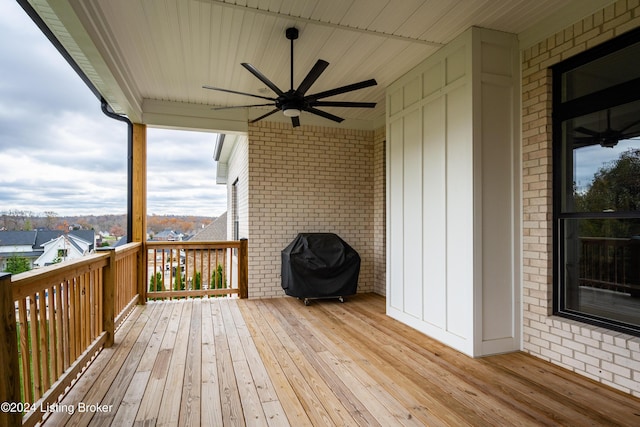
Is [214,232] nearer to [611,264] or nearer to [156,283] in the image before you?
[156,283]

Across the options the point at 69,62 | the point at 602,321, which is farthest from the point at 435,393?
the point at 69,62

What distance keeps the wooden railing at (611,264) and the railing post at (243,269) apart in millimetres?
4174

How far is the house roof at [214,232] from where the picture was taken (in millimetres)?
7036

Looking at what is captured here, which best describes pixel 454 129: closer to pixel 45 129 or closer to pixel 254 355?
pixel 254 355

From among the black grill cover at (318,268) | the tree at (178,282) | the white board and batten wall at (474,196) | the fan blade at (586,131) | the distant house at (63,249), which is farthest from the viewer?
the tree at (178,282)

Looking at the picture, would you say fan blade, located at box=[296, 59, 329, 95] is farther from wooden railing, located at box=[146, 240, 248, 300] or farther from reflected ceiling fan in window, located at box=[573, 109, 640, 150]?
wooden railing, located at box=[146, 240, 248, 300]

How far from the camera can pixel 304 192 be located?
569cm

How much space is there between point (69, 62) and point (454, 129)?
12.2ft

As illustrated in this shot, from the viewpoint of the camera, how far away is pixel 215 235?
802cm

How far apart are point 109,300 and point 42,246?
1145mm

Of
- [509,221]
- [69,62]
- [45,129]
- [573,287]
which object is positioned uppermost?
[69,62]

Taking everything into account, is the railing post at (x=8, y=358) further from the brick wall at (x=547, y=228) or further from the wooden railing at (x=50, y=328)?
the brick wall at (x=547, y=228)

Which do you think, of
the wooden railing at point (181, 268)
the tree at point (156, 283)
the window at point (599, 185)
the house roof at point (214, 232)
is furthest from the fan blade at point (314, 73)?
the house roof at point (214, 232)

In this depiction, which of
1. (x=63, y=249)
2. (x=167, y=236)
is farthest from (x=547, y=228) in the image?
(x=167, y=236)
